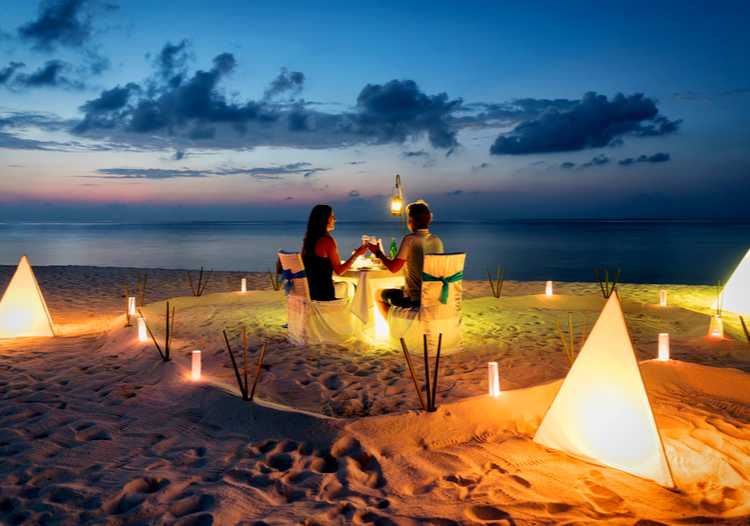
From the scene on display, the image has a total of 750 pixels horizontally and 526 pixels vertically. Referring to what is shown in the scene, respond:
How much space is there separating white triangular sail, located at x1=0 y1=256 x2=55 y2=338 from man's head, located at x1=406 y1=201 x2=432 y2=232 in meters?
4.13

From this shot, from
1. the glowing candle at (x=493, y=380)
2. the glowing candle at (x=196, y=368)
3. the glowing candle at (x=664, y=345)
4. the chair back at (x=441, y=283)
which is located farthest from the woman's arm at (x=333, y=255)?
the glowing candle at (x=664, y=345)

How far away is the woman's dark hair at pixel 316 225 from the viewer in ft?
17.5

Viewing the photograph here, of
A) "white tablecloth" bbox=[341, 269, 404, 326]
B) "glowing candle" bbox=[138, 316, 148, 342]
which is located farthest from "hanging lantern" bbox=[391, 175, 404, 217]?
"glowing candle" bbox=[138, 316, 148, 342]

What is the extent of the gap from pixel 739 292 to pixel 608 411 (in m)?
5.55

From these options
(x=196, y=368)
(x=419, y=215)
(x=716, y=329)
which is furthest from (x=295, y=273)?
(x=716, y=329)

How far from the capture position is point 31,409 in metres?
3.52

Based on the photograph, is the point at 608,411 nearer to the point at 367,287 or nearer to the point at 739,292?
the point at 367,287

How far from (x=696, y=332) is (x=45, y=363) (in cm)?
683

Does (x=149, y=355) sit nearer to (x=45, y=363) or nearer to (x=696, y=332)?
(x=45, y=363)

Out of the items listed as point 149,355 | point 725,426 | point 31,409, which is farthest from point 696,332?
point 31,409

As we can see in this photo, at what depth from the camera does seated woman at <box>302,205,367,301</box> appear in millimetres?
5367

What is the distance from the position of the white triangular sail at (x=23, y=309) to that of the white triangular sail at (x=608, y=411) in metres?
5.41

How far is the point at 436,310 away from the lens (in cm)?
517

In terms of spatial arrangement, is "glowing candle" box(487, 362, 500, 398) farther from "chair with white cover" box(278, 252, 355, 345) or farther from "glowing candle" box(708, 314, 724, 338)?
"glowing candle" box(708, 314, 724, 338)
